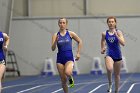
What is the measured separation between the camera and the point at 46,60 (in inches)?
906

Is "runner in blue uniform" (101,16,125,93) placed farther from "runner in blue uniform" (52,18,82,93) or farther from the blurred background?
the blurred background

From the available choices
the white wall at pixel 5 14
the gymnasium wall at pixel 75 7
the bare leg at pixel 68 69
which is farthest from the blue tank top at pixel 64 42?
the gymnasium wall at pixel 75 7

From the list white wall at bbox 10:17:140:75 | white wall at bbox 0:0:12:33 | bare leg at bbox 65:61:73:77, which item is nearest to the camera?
bare leg at bbox 65:61:73:77

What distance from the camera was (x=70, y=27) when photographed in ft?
76.3

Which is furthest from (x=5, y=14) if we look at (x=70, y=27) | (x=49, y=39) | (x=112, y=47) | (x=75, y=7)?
(x=112, y=47)

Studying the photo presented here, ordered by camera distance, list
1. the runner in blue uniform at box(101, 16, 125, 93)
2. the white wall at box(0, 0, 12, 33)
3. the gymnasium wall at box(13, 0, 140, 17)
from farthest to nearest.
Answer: the gymnasium wall at box(13, 0, 140, 17) < the white wall at box(0, 0, 12, 33) < the runner in blue uniform at box(101, 16, 125, 93)

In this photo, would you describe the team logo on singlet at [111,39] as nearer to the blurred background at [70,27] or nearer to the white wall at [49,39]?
the blurred background at [70,27]

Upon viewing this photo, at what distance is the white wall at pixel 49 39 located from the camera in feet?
75.8

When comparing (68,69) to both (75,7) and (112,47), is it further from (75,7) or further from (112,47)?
(75,7)

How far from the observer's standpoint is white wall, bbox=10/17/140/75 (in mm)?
23094

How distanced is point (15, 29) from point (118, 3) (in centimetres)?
578

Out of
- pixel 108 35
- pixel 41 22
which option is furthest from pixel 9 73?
pixel 108 35

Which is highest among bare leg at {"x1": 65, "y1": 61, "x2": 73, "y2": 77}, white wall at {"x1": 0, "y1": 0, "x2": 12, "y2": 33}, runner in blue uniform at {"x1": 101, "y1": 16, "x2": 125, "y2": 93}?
white wall at {"x1": 0, "y1": 0, "x2": 12, "y2": 33}

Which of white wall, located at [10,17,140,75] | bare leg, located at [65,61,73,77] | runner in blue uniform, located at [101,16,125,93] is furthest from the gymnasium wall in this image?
bare leg, located at [65,61,73,77]
